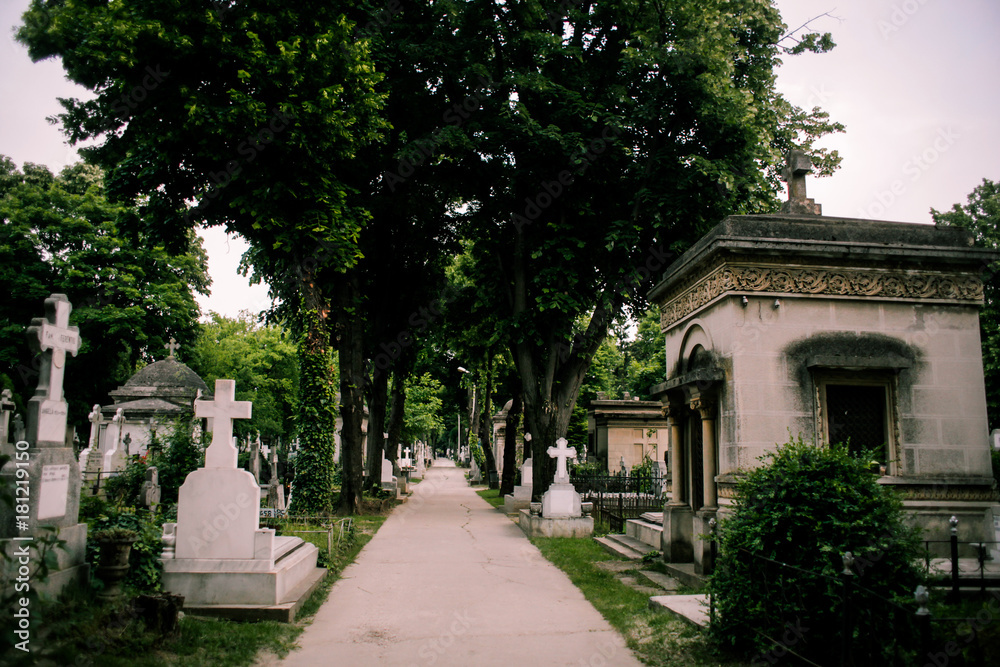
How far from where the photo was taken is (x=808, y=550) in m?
5.67

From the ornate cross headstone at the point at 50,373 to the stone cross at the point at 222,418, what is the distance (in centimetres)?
165

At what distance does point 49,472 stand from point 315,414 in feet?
31.5

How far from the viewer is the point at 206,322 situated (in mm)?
38188

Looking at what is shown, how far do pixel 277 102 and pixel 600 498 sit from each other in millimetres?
12881

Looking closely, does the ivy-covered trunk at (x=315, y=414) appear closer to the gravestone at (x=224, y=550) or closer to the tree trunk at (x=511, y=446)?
the gravestone at (x=224, y=550)

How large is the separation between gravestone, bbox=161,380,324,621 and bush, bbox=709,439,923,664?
4.73 m

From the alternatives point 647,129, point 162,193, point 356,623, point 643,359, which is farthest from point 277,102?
point 643,359

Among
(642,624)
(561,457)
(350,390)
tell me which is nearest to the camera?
(642,624)

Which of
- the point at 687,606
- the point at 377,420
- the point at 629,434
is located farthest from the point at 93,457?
the point at 629,434

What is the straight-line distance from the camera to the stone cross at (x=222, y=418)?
823 centimetres

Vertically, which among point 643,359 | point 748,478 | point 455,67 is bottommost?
point 748,478

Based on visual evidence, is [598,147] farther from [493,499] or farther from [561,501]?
[493,499]

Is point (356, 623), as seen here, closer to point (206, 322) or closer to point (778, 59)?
point (778, 59)

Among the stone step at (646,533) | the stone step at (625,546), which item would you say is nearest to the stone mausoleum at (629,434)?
the stone step at (625,546)
